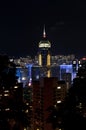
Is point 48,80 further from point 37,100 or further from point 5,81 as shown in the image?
point 5,81

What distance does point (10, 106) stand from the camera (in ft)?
16.5

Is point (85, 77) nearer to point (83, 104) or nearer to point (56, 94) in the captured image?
point (83, 104)

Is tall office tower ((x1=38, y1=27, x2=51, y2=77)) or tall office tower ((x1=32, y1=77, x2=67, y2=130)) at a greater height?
tall office tower ((x1=38, y1=27, x2=51, y2=77))

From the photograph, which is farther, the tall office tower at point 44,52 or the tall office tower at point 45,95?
the tall office tower at point 44,52

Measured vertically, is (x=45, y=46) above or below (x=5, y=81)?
above

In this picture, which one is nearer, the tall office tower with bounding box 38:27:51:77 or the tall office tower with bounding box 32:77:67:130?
the tall office tower with bounding box 32:77:67:130

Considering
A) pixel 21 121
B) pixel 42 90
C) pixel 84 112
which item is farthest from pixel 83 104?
pixel 42 90

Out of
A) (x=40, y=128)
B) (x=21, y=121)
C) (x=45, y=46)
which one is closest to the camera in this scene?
(x=21, y=121)

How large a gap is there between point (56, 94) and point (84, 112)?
14.2 metres

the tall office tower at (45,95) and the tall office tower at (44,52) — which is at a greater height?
the tall office tower at (44,52)

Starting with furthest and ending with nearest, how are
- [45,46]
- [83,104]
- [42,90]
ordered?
[45,46]
[42,90]
[83,104]

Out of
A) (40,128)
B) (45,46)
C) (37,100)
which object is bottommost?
(40,128)

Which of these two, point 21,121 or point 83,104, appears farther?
point 83,104

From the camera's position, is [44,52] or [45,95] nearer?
[45,95]
